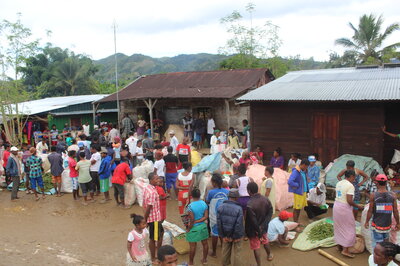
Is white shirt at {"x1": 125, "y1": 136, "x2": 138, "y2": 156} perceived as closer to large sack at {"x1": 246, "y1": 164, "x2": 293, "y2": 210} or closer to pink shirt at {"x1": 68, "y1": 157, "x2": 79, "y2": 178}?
pink shirt at {"x1": 68, "y1": 157, "x2": 79, "y2": 178}

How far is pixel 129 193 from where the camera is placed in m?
8.95

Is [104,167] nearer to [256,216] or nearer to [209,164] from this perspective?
[209,164]

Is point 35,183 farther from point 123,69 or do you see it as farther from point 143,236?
point 123,69

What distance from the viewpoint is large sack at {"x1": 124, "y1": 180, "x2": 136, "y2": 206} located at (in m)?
8.95

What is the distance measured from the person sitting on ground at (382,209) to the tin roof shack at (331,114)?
3960 millimetres

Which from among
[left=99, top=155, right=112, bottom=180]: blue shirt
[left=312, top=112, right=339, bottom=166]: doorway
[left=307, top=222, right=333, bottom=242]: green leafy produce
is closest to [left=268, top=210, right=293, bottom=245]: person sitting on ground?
[left=307, top=222, right=333, bottom=242]: green leafy produce

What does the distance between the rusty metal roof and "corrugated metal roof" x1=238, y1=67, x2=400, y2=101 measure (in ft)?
6.73

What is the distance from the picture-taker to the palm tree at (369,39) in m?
30.6

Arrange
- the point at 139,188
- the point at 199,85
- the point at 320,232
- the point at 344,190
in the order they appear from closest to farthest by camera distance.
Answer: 1. the point at 344,190
2. the point at 320,232
3. the point at 139,188
4. the point at 199,85

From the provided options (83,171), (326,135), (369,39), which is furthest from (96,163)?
(369,39)

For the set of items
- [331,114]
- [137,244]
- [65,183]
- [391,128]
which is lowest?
[65,183]

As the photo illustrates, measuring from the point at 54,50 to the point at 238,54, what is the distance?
21106 mm

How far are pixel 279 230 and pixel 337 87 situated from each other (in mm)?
5759

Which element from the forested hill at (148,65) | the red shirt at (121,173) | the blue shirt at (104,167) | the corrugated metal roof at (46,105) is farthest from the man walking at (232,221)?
the forested hill at (148,65)
